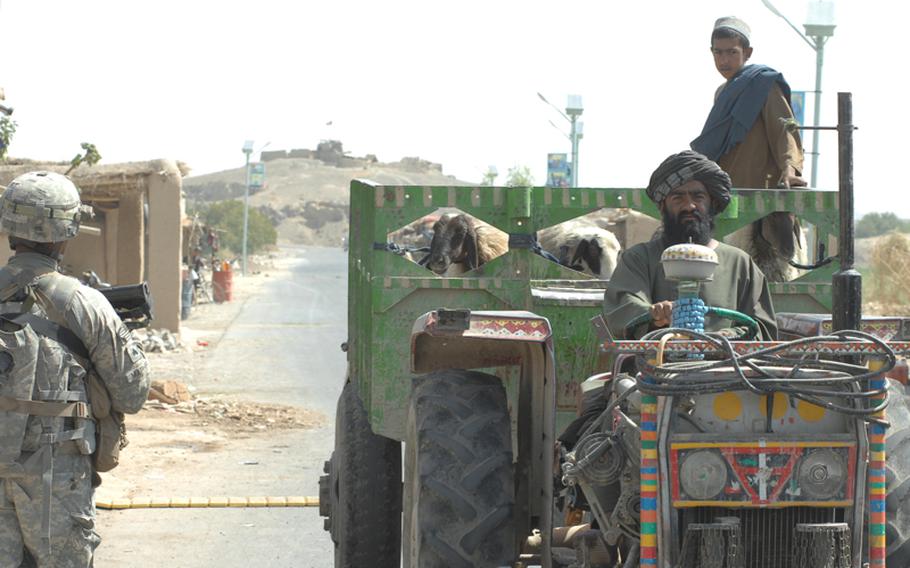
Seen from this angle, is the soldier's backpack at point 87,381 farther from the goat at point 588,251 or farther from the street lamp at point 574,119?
the street lamp at point 574,119

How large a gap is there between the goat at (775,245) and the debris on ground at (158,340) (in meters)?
17.2

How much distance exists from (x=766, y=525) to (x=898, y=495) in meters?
0.55

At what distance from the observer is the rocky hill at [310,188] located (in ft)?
489

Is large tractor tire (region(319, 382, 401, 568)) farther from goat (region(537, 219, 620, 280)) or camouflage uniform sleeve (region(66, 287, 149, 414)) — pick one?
goat (region(537, 219, 620, 280))

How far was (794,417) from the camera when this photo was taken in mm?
4398

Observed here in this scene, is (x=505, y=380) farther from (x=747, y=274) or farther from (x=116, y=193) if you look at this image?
(x=116, y=193)

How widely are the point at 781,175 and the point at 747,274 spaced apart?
213 cm

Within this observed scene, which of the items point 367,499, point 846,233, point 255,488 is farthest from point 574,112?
point 846,233

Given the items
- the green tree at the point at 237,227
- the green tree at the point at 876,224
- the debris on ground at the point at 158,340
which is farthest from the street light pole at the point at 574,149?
the green tree at the point at 876,224

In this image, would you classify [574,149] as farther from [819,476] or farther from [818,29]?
[819,476]

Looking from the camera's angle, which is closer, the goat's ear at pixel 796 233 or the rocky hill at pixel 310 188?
the goat's ear at pixel 796 233

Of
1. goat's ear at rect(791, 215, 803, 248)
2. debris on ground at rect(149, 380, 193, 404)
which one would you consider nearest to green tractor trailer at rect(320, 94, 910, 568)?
goat's ear at rect(791, 215, 803, 248)

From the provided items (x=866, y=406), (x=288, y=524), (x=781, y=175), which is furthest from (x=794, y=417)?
(x=288, y=524)

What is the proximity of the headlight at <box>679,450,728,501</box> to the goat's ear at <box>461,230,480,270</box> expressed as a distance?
467cm
